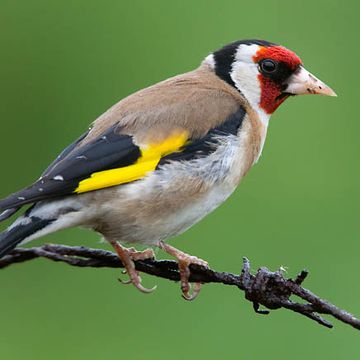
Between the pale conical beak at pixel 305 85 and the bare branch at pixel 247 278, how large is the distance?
1293 millimetres

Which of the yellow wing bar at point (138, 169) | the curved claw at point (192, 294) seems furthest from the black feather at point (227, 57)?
the curved claw at point (192, 294)

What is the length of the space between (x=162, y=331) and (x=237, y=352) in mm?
428

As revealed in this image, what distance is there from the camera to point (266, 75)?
518 centimetres

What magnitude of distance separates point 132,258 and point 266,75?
3.57 ft

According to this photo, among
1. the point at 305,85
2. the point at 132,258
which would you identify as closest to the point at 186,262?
the point at 132,258

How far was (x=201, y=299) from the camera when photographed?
561cm

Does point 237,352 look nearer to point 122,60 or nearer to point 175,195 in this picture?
point 175,195

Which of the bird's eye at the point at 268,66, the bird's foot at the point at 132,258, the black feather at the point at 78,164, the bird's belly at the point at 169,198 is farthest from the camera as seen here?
the bird's eye at the point at 268,66

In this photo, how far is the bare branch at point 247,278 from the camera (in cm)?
346

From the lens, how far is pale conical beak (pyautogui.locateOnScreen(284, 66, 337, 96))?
5.04m

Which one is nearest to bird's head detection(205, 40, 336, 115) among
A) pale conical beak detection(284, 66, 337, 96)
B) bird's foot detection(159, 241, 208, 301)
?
pale conical beak detection(284, 66, 337, 96)

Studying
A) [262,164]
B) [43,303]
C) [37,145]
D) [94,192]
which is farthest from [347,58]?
[94,192]

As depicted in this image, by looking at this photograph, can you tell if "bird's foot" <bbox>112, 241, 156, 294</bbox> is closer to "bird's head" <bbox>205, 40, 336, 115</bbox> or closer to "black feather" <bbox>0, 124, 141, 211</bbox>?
"black feather" <bbox>0, 124, 141, 211</bbox>

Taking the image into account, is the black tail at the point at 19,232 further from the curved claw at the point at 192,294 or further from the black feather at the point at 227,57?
the black feather at the point at 227,57
